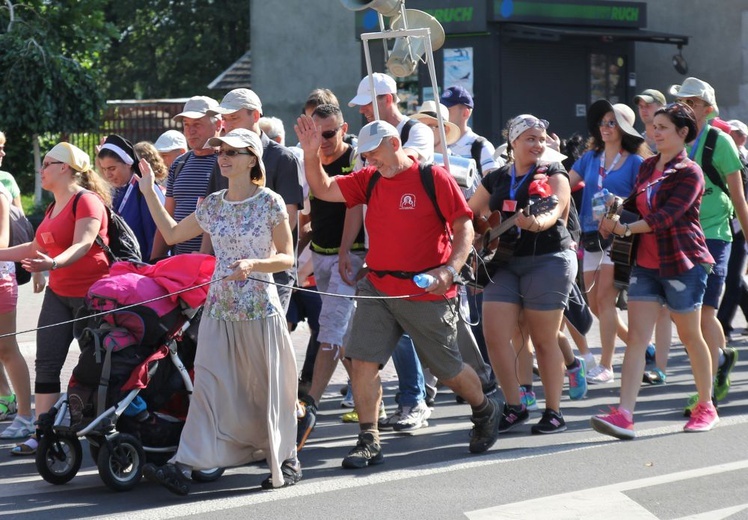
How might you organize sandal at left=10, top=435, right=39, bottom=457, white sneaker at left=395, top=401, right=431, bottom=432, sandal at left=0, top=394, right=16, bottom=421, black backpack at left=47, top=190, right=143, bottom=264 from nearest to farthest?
sandal at left=10, top=435, right=39, bottom=457 → black backpack at left=47, top=190, right=143, bottom=264 → white sneaker at left=395, top=401, right=431, bottom=432 → sandal at left=0, top=394, right=16, bottom=421

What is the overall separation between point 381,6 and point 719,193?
2490mm

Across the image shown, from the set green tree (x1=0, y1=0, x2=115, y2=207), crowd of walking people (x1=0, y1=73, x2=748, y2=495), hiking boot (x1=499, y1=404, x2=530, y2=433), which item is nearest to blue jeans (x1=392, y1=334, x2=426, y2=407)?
crowd of walking people (x1=0, y1=73, x2=748, y2=495)

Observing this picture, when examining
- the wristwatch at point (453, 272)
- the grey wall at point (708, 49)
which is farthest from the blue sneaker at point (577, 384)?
the grey wall at point (708, 49)

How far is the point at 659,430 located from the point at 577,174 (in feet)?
7.67

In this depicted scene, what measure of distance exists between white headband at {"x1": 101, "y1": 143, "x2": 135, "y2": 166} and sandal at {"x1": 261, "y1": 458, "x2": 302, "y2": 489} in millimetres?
2660

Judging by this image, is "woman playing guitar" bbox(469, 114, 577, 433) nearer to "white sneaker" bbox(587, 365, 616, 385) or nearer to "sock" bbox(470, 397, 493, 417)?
"sock" bbox(470, 397, 493, 417)

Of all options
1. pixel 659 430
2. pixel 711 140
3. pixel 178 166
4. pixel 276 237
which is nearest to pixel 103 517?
pixel 276 237

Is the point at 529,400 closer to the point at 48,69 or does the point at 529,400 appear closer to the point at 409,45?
the point at 409,45

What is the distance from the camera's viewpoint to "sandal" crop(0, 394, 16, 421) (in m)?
8.25

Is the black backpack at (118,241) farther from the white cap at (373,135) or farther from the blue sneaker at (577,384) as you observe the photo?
the blue sneaker at (577,384)

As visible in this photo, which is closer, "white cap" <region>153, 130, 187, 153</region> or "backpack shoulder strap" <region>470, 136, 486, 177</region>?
"backpack shoulder strap" <region>470, 136, 486, 177</region>

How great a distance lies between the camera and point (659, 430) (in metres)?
7.51

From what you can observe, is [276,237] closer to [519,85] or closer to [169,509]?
[169,509]

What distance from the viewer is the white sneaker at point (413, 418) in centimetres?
770
